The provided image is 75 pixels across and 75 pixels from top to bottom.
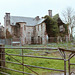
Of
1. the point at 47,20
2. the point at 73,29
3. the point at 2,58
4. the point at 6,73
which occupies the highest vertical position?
the point at 47,20

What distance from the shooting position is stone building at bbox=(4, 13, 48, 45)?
39125mm

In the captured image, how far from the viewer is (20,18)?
43.2 meters

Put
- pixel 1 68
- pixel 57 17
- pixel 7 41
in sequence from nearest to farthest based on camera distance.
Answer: pixel 1 68 < pixel 7 41 < pixel 57 17

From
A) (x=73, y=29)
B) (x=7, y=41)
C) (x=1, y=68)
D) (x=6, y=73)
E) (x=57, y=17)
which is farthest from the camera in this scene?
(x=57, y=17)

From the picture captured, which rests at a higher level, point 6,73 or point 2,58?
point 2,58

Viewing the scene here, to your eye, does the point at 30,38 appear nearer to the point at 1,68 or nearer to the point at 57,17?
the point at 57,17

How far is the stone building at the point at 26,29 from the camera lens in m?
39.1

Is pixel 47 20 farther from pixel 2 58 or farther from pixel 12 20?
pixel 2 58

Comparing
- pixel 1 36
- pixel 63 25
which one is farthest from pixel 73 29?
pixel 1 36

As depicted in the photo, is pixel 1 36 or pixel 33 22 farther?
Result: pixel 33 22

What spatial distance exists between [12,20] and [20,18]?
292 cm

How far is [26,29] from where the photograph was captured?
135 feet

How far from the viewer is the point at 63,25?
4344 centimetres

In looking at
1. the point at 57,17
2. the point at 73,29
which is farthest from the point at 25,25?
the point at 73,29
